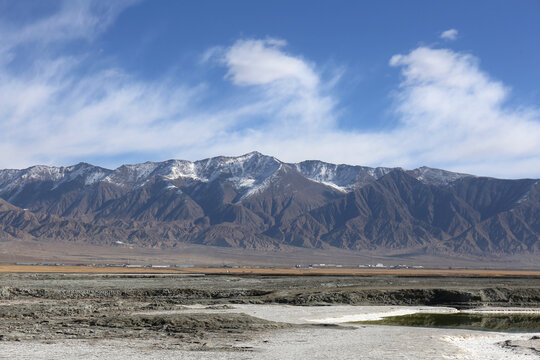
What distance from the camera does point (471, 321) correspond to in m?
39.2

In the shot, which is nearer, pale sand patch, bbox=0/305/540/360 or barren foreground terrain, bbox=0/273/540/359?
pale sand patch, bbox=0/305/540/360

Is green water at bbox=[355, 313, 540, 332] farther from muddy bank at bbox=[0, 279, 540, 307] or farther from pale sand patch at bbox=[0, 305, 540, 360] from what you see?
muddy bank at bbox=[0, 279, 540, 307]

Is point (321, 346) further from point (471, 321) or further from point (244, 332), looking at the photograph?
point (471, 321)

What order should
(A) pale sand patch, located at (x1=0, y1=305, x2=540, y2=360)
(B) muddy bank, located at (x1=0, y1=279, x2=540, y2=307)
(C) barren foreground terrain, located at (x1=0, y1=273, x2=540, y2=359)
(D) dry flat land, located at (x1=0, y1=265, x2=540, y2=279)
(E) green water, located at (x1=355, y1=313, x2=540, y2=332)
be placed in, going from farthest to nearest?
(D) dry flat land, located at (x1=0, y1=265, x2=540, y2=279)
(B) muddy bank, located at (x1=0, y1=279, x2=540, y2=307)
(E) green water, located at (x1=355, y1=313, x2=540, y2=332)
(C) barren foreground terrain, located at (x1=0, y1=273, x2=540, y2=359)
(A) pale sand patch, located at (x1=0, y1=305, x2=540, y2=360)

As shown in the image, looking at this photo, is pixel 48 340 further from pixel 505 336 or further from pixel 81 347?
pixel 505 336

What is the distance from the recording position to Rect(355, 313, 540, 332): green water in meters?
36.1

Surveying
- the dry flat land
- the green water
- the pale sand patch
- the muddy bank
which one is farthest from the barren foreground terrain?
the dry flat land

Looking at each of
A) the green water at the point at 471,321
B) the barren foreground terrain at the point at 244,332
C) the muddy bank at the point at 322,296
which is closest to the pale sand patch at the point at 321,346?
the barren foreground terrain at the point at 244,332

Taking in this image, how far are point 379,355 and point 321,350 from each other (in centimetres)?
246

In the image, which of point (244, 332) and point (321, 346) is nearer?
point (321, 346)

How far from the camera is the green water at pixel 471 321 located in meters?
36.1

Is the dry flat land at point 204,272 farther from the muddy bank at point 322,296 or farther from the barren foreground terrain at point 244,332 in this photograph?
the barren foreground terrain at point 244,332

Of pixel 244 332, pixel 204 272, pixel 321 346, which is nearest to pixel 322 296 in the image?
pixel 244 332

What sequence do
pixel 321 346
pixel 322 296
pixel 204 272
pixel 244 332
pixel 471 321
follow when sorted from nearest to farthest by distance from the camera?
pixel 321 346
pixel 244 332
pixel 471 321
pixel 322 296
pixel 204 272
